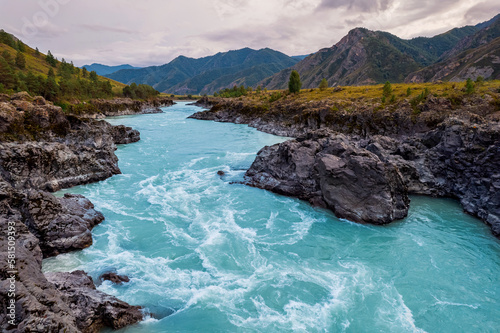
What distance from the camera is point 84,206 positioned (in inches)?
950

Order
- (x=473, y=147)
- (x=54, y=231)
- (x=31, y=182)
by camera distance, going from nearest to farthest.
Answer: (x=54, y=231)
(x=31, y=182)
(x=473, y=147)

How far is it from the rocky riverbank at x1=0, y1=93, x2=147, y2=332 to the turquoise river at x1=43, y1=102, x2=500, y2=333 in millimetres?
1542

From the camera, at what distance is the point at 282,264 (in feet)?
63.2

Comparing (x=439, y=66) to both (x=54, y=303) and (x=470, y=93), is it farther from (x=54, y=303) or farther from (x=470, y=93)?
(x=54, y=303)

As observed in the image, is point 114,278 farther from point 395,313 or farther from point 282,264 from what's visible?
point 395,313

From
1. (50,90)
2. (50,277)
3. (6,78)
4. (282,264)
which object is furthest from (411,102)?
(50,90)

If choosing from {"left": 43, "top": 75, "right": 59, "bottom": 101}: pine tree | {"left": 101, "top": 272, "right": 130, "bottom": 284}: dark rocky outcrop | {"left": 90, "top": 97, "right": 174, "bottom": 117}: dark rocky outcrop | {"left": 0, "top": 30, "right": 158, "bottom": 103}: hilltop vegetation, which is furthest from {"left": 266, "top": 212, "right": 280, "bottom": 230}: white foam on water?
{"left": 90, "top": 97, "right": 174, "bottom": 117}: dark rocky outcrop

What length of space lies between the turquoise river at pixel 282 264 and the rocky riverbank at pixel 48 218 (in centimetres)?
154

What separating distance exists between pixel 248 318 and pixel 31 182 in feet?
89.7

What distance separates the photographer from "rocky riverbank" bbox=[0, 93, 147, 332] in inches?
395

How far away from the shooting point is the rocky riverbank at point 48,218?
10023mm

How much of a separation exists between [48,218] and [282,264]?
17893mm

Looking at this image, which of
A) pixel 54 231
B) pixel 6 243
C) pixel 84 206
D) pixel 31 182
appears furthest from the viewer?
pixel 31 182

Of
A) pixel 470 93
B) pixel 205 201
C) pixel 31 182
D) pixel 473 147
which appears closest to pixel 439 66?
pixel 470 93
